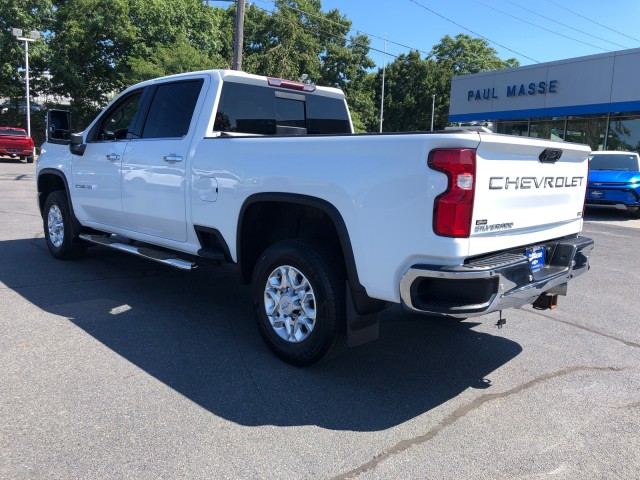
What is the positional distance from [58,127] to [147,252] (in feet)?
8.39

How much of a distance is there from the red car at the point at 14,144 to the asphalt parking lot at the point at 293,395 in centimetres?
2343

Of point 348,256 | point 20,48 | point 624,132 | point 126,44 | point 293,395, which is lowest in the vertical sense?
point 293,395

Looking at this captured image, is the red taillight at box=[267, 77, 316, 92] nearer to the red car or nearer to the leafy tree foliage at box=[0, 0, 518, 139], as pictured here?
the leafy tree foliage at box=[0, 0, 518, 139]

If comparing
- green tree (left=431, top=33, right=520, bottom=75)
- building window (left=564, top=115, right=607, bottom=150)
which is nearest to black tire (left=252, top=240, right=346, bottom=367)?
Answer: building window (left=564, top=115, right=607, bottom=150)

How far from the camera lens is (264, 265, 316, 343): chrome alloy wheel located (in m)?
3.73

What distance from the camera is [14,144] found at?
25641 millimetres

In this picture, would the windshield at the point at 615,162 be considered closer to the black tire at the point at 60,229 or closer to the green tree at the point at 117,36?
the black tire at the point at 60,229

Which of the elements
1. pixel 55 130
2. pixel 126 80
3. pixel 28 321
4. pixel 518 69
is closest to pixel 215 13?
pixel 126 80

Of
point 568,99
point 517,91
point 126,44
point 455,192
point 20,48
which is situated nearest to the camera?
point 455,192

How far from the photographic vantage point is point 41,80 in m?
38.0

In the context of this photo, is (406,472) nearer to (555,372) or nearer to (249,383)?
(249,383)

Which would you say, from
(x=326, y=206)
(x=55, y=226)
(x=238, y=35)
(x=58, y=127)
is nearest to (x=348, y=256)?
(x=326, y=206)

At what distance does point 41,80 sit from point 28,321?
39525 mm

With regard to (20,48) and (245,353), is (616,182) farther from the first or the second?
(20,48)
